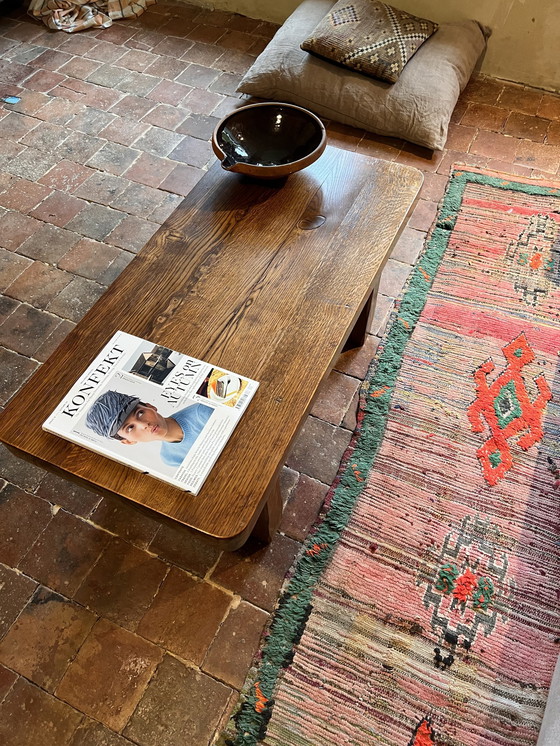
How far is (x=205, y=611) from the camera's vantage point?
4.80 feet

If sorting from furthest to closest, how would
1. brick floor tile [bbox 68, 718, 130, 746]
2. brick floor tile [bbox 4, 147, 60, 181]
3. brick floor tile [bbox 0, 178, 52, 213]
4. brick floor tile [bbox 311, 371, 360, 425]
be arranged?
brick floor tile [bbox 4, 147, 60, 181] → brick floor tile [bbox 0, 178, 52, 213] → brick floor tile [bbox 311, 371, 360, 425] → brick floor tile [bbox 68, 718, 130, 746]

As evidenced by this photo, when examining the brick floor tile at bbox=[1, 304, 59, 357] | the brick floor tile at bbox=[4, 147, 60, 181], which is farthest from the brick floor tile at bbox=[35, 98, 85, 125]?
the brick floor tile at bbox=[1, 304, 59, 357]

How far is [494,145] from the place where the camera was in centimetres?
253

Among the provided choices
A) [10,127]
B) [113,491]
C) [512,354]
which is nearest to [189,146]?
[10,127]

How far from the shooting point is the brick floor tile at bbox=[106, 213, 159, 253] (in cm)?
225

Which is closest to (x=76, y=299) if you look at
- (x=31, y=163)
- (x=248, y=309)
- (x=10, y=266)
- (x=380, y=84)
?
(x=10, y=266)

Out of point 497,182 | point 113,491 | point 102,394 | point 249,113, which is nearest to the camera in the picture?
point 113,491

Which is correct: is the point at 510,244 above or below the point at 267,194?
below

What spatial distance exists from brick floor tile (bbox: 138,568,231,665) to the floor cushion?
1.96m

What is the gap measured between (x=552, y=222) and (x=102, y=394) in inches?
71.7

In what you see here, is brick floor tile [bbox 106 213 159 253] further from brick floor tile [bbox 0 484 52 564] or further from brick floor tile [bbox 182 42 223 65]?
brick floor tile [bbox 182 42 223 65]

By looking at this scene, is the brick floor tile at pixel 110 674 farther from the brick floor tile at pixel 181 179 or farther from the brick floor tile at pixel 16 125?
the brick floor tile at pixel 16 125

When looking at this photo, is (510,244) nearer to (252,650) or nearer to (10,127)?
(252,650)

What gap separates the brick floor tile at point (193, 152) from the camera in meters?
2.53
